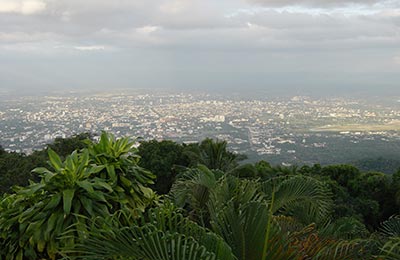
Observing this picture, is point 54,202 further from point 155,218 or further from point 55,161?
point 155,218

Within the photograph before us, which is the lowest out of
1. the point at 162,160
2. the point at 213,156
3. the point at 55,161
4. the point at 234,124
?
the point at 234,124

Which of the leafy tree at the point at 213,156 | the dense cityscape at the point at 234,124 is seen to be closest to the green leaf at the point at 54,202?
the leafy tree at the point at 213,156

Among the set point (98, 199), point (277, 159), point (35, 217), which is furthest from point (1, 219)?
point (277, 159)

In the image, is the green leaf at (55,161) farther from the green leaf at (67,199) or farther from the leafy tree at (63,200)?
the green leaf at (67,199)

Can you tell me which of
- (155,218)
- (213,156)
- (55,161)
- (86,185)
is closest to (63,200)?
(86,185)

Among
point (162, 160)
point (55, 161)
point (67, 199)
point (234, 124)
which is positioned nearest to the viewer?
point (67, 199)

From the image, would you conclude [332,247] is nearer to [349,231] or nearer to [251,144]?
[349,231]

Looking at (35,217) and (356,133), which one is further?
(356,133)
